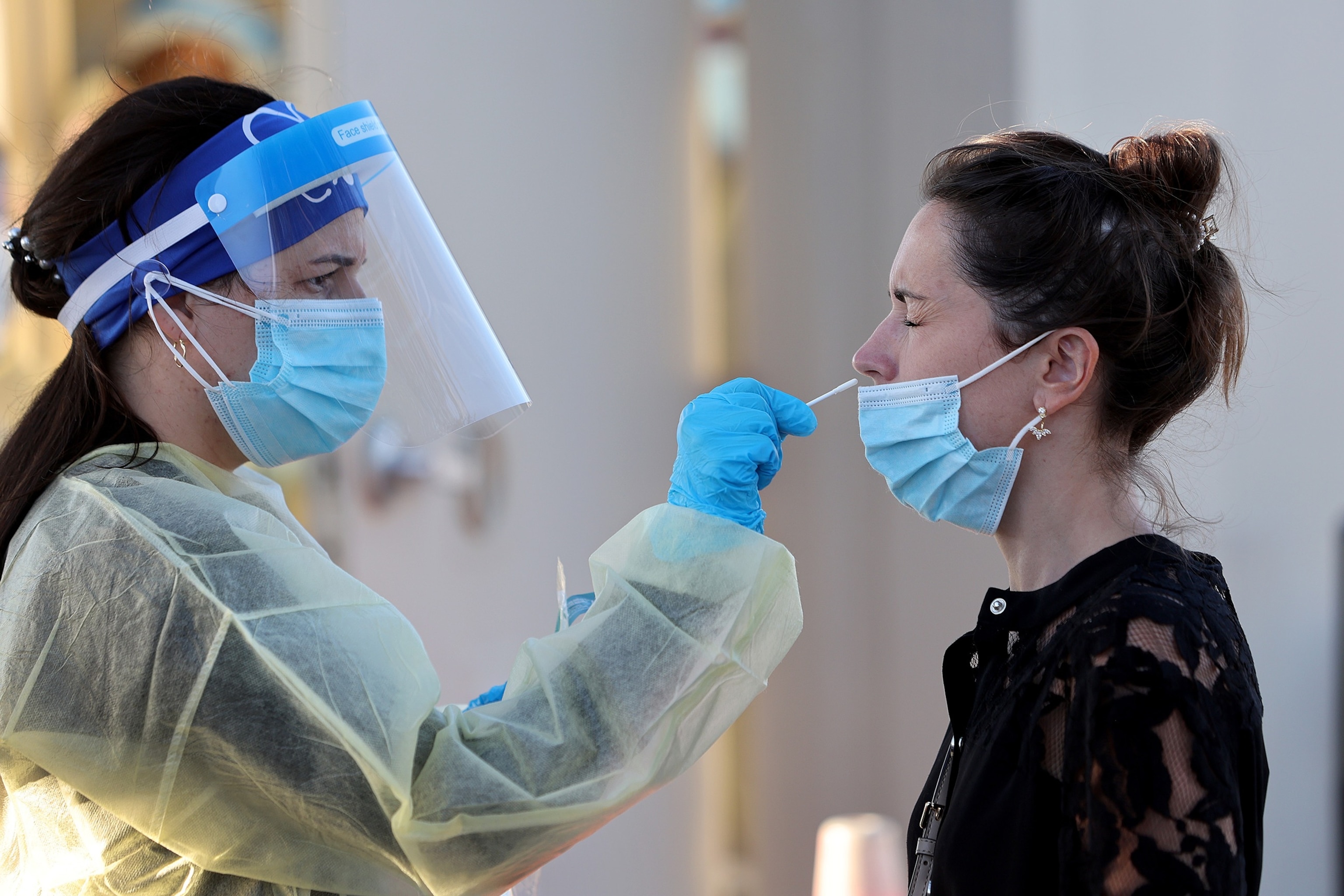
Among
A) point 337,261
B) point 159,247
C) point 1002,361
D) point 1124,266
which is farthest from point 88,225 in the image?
point 1124,266

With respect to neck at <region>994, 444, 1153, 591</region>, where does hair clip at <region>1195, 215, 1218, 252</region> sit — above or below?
above

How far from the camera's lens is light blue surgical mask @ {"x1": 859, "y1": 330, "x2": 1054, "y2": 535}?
1158 mm

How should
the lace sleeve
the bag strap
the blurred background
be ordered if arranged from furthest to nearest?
the blurred background → the bag strap → the lace sleeve

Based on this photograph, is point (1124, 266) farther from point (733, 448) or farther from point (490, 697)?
point (490, 697)

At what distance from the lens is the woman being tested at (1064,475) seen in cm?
91

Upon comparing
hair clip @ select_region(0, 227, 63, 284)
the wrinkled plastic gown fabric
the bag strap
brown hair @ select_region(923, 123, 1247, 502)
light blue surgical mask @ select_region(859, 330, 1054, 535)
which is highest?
hair clip @ select_region(0, 227, 63, 284)

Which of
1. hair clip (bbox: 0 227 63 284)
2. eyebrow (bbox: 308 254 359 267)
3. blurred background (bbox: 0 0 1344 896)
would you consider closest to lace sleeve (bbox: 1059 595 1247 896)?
eyebrow (bbox: 308 254 359 267)

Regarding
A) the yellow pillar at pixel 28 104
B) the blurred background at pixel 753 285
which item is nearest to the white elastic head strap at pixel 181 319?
the blurred background at pixel 753 285

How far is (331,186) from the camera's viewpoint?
1.21 metres

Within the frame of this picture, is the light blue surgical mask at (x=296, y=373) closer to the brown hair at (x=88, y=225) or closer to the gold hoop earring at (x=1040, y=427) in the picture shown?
the brown hair at (x=88, y=225)

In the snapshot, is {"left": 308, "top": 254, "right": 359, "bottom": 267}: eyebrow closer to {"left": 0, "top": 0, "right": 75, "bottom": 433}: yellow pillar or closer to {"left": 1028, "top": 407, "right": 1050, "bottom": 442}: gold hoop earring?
{"left": 1028, "top": 407, "right": 1050, "bottom": 442}: gold hoop earring

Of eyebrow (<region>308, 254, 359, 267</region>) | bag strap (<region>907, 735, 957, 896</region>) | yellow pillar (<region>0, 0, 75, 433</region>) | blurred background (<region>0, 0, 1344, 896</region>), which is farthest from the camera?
yellow pillar (<region>0, 0, 75, 433</region>)

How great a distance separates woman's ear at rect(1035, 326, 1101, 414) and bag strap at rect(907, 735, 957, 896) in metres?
0.39

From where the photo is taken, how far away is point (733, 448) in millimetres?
1134
